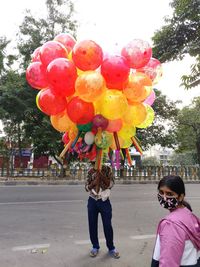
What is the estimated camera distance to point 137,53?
384cm

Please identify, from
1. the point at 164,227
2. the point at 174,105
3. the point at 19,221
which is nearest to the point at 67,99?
the point at 164,227

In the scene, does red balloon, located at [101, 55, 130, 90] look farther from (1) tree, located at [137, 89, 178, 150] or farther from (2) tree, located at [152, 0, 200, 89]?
(1) tree, located at [137, 89, 178, 150]

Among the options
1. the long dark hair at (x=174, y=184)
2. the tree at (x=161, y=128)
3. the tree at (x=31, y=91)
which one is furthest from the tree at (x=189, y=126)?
the long dark hair at (x=174, y=184)

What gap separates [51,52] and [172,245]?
9.01ft

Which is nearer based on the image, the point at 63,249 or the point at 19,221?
the point at 63,249

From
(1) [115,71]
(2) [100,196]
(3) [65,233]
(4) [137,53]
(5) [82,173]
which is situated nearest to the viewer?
(1) [115,71]

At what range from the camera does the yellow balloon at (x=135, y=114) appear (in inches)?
159

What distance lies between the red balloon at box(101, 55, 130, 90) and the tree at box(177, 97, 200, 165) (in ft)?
81.3

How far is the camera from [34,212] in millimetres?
8664

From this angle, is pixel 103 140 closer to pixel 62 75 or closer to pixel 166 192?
pixel 62 75

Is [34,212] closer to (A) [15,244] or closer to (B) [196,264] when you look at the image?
(A) [15,244]

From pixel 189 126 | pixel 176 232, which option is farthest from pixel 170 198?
pixel 189 126

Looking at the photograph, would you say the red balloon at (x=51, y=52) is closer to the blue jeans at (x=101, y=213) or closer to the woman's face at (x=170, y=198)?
the blue jeans at (x=101, y=213)

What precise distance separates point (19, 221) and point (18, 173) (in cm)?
1655
